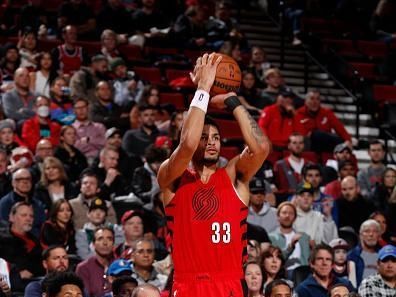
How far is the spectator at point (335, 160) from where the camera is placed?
44.4 feet

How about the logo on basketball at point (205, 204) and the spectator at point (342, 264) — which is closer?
the logo on basketball at point (205, 204)

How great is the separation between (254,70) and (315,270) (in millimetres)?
6675

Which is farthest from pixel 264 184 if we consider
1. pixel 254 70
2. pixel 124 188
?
pixel 254 70

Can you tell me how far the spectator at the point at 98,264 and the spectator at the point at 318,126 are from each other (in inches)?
199

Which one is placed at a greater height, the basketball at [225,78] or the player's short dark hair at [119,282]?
the basketball at [225,78]

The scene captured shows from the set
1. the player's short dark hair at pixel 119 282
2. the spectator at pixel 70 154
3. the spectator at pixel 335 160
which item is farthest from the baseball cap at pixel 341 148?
the player's short dark hair at pixel 119 282

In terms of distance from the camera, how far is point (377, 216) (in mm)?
12086

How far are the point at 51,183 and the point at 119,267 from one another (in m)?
2.34

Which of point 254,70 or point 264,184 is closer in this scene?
point 264,184

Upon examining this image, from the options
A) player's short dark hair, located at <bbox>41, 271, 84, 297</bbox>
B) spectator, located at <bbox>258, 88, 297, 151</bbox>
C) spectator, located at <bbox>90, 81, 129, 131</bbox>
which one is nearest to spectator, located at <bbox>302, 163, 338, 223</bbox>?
spectator, located at <bbox>258, 88, 297, 151</bbox>

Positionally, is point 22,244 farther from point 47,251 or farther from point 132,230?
point 132,230

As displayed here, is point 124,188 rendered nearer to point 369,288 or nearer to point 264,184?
point 264,184

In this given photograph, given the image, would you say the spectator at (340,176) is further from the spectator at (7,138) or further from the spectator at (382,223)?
the spectator at (7,138)

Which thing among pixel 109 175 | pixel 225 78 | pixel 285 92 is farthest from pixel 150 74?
pixel 225 78
